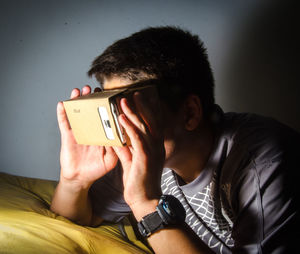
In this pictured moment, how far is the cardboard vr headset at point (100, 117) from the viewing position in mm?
624

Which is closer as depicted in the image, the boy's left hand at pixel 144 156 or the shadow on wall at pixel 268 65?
the boy's left hand at pixel 144 156

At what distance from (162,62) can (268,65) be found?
0.69 m

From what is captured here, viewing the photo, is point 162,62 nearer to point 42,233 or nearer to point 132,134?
point 132,134

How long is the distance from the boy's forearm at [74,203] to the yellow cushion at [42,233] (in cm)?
3

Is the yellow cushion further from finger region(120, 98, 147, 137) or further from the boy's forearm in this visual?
finger region(120, 98, 147, 137)

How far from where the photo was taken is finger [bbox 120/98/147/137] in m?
0.63

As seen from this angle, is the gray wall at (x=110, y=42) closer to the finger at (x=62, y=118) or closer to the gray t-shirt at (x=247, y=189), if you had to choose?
the gray t-shirt at (x=247, y=189)

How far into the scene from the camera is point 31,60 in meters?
1.38

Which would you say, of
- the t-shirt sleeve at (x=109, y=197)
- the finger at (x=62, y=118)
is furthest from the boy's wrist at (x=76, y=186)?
the finger at (x=62, y=118)

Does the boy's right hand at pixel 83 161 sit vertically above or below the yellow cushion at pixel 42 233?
above

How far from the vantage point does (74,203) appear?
98 centimetres

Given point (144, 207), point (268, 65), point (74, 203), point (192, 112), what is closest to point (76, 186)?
point (74, 203)

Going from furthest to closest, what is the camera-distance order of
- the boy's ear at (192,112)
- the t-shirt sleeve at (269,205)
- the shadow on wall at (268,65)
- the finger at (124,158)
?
the shadow on wall at (268,65), the boy's ear at (192,112), the finger at (124,158), the t-shirt sleeve at (269,205)

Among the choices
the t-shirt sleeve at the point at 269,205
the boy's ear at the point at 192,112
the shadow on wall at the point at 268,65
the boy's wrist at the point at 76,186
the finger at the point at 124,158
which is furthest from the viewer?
the shadow on wall at the point at 268,65
